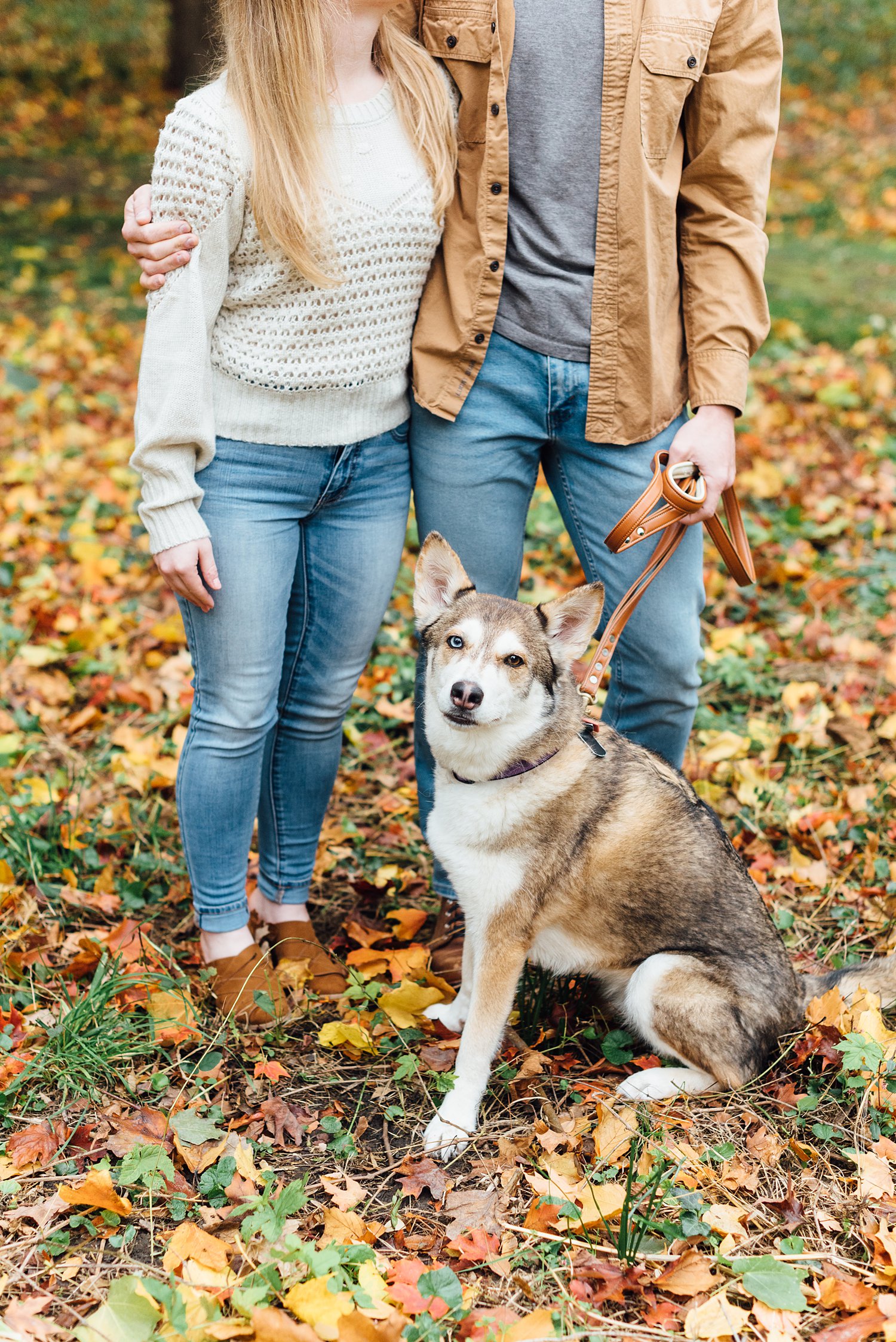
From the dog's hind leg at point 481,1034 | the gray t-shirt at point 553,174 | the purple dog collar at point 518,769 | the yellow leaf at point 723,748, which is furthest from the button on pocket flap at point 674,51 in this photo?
the yellow leaf at point 723,748

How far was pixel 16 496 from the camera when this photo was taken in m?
6.02

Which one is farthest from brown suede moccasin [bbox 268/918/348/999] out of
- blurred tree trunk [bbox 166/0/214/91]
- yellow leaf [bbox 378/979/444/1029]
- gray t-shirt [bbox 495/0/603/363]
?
blurred tree trunk [bbox 166/0/214/91]

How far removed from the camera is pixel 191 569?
8.79 ft

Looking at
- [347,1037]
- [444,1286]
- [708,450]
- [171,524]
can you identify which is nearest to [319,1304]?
[444,1286]

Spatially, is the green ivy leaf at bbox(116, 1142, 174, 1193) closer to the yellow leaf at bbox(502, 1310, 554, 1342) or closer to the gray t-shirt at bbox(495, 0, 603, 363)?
the yellow leaf at bbox(502, 1310, 554, 1342)

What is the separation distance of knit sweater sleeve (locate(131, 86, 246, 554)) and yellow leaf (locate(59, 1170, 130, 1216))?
58.2 inches

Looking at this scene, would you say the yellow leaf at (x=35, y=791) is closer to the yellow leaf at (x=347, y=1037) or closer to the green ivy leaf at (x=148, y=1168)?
the yellow leaf at (x=347, y=1037)

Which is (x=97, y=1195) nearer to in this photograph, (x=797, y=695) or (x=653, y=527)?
(x=653, y=527)

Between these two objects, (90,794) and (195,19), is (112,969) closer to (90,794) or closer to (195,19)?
(90,794)

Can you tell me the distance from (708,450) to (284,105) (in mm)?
1342

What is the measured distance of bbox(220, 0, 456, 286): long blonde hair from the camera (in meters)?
2.52

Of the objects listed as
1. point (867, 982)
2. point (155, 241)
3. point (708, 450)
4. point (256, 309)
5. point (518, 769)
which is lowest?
point (867, 982)

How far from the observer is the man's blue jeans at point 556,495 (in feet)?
9.44

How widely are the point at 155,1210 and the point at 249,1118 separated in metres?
0.34
